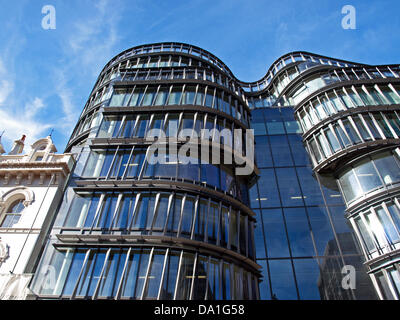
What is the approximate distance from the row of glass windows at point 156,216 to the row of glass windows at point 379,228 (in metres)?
8.01

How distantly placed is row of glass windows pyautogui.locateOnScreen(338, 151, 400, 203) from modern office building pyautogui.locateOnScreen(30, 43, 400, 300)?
0.09 metres

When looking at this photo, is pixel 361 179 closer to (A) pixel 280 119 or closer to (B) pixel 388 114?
(B) pixel 388 114

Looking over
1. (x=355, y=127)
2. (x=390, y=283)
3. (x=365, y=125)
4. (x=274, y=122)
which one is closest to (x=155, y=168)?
(x=274, y=122)

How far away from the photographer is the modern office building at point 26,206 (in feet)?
50.2

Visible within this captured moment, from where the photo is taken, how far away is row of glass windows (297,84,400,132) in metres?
24.5

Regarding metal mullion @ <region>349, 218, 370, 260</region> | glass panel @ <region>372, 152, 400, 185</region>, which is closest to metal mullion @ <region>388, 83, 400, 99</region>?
glass panel @ <region>372, 152, 400, 185</region>

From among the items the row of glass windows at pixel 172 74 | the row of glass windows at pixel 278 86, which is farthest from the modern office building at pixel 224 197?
the row of glass windows at pixel 278 86

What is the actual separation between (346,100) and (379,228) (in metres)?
12.6

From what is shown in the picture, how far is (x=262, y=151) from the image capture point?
25.6 m

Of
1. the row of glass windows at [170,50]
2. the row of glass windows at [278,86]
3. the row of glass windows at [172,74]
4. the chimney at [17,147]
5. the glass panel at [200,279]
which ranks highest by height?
the row of glass windows at [170,50]

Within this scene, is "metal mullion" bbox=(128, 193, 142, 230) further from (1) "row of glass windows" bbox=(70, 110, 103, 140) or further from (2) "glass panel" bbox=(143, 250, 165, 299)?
(1) "row of glass windows" bbox=(70, 110, 103, 140)

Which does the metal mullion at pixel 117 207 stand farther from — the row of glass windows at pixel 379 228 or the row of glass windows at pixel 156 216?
the row of glass windows at pixel 379 228

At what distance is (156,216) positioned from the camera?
1667 centimetres
